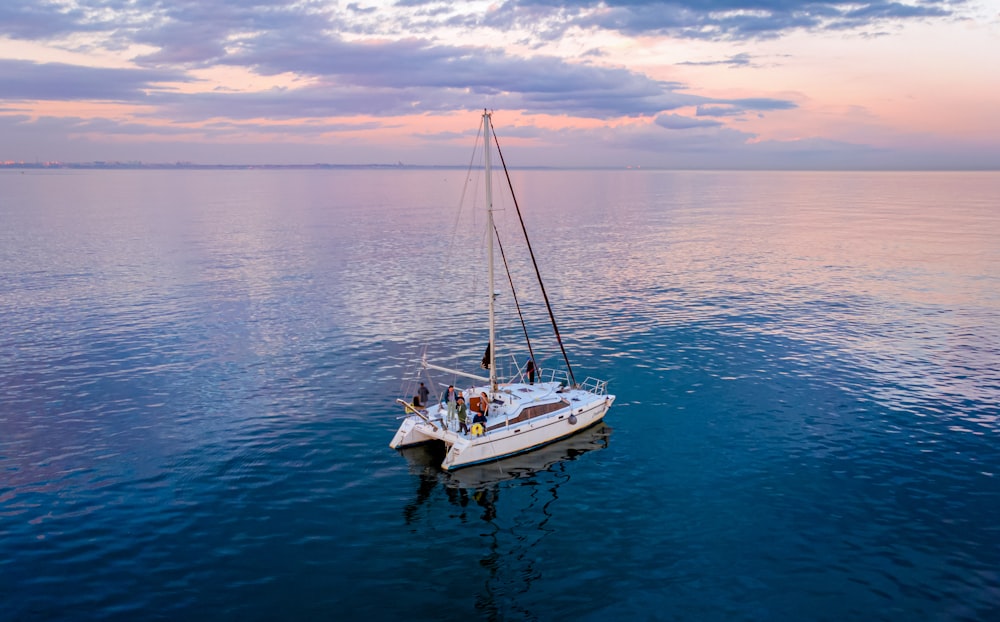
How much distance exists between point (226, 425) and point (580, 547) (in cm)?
2384

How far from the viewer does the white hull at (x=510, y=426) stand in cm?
3634

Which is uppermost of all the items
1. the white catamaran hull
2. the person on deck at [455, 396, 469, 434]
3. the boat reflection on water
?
the person on deck at [455, 396, 469, 434]

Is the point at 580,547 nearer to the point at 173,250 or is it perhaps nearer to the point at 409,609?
the point at 409,609

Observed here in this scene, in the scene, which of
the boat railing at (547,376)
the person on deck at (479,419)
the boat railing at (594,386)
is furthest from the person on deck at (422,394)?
the boat railing at (594,386)

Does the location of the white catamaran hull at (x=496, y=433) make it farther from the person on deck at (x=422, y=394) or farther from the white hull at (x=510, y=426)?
the person on deck at (x=422, y=394)

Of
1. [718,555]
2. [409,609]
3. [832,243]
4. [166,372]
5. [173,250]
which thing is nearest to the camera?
[409,609]

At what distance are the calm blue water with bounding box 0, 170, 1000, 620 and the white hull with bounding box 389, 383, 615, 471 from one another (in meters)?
1.28

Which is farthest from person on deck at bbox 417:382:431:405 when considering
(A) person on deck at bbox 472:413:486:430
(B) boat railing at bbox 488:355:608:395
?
(B) boat railing at bbox 488:355:608:395

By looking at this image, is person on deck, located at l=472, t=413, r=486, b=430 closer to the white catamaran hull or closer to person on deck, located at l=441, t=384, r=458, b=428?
the white catamaran hull

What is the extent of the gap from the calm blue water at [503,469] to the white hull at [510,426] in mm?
1281

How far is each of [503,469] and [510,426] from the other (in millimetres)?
2452

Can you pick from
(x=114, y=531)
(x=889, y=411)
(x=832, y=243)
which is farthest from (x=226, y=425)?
(x=832, y=243)

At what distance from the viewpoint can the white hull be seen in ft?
119

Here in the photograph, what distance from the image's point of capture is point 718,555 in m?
28.2
